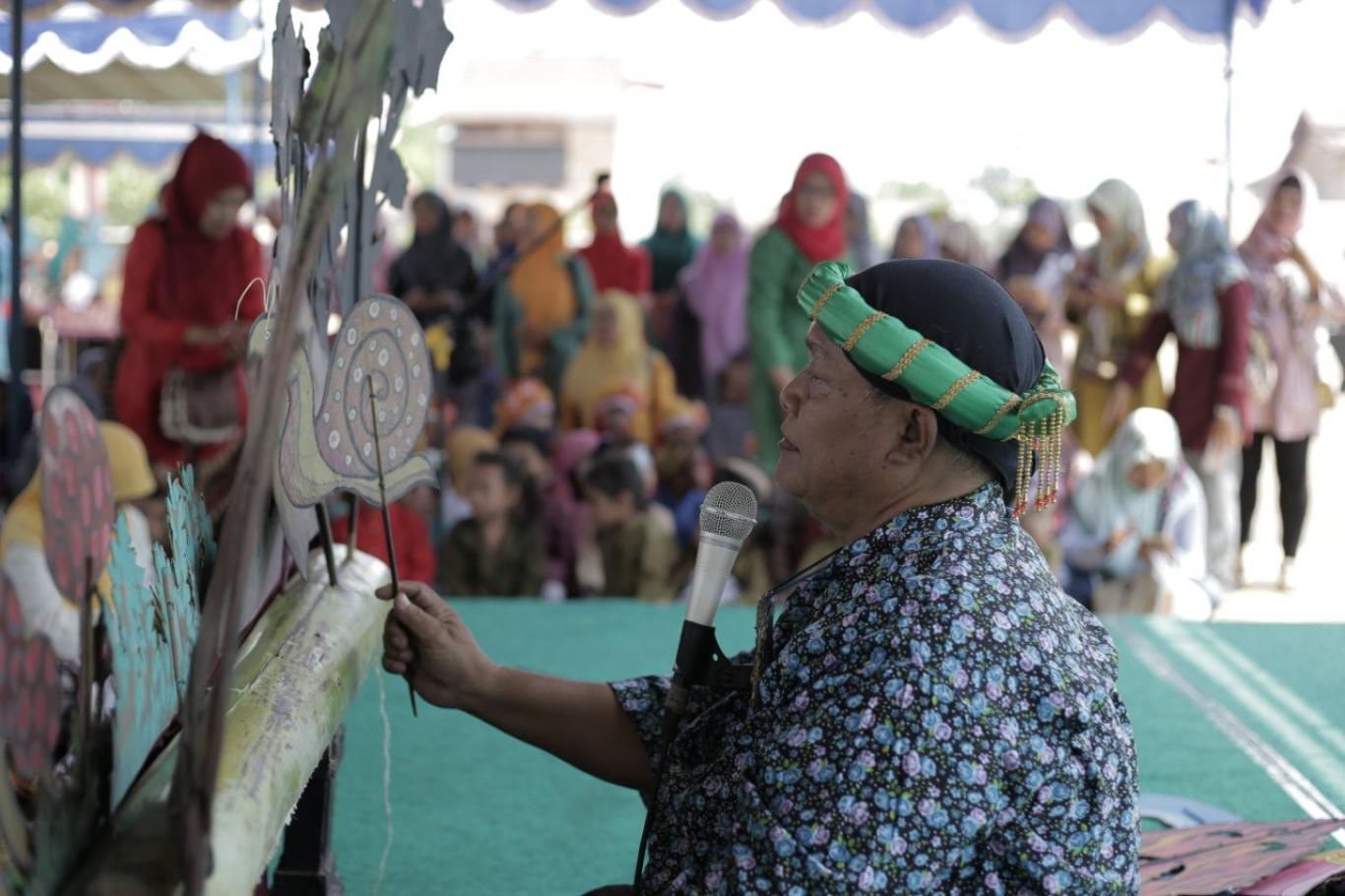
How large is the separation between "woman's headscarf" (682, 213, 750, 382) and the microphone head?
601cm

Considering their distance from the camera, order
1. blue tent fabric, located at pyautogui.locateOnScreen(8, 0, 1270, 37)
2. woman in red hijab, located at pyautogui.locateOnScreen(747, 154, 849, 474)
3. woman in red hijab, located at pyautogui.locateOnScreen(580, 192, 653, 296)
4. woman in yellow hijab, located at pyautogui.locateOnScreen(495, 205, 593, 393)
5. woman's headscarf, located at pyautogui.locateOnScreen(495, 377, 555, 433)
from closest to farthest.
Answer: woman in red hijab, located at pyautogui.locateOnScreen(747, 154, 849, 474) → blue tent fabric, located at pyautogui.locateOnScreen(8, 0, 1270, 37) → woman's headscarf, located at pyautogui.locateOnScreen(495, 377, 555, 433) → woman in yellow hijab, located at pyautogui.locateOnScreen(495, 205, 593, 393) → woman in red hijab, located at pyautogui.locateOnScreen(580, 192, 653, 296)

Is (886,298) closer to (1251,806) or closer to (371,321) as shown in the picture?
(371,321)

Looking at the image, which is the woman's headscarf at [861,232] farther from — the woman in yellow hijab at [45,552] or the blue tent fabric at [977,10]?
the woman in yellow hijab at [45,552]

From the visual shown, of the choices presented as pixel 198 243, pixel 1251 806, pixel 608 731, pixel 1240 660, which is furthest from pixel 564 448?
pixel 608 731

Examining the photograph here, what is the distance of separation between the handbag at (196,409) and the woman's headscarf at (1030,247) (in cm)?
381

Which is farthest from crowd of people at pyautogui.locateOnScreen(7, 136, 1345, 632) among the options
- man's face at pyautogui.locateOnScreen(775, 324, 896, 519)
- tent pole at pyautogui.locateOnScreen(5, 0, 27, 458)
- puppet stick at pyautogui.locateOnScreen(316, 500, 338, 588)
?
man's face at pyautogui.locateOnScreen(775, 324, 896, 519)

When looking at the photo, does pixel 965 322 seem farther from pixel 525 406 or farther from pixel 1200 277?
pixel 525 406

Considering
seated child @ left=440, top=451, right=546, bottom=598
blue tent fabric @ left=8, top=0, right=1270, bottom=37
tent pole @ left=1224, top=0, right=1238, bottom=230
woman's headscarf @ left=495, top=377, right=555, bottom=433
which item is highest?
blue tent fabric @ left=8, top=0, right=1270, bottom=37

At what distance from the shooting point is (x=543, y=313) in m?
7.89

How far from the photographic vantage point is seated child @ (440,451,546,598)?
566cm

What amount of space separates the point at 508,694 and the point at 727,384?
18.4 ft

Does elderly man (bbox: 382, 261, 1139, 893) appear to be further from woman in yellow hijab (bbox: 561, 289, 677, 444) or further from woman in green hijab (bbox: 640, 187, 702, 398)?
woman in green hijab (bbox: 640, 187, 702, 398)

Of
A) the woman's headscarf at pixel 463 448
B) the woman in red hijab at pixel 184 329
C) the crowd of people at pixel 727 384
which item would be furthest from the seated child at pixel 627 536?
the woman in red hijab at pixel 184 329

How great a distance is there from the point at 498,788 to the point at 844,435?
1.95m
